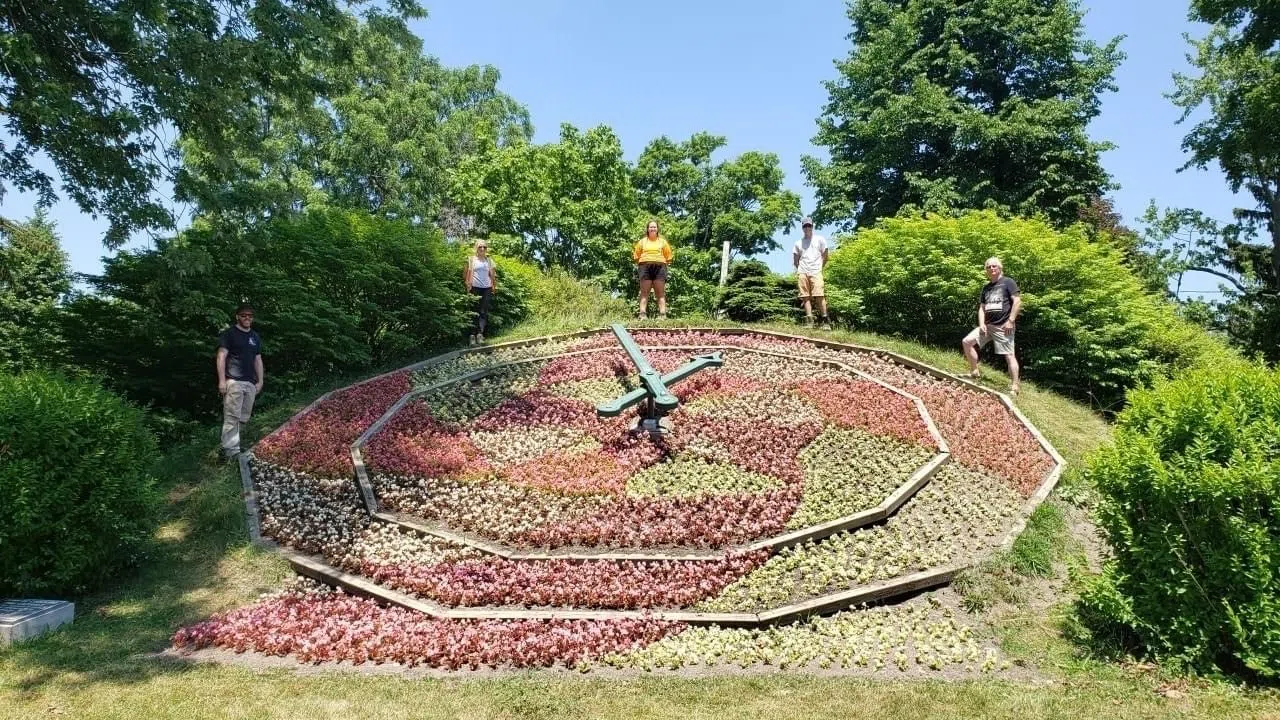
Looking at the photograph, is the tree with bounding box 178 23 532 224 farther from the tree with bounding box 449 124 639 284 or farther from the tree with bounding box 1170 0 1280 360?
the tree with bounding box 1170 0 1280 360

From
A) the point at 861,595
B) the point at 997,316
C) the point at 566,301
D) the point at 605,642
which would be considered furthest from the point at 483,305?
the point at 861,595

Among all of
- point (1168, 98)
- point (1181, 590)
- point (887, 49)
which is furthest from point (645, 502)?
point (1168, 98)

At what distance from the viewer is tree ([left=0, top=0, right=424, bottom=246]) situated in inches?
382

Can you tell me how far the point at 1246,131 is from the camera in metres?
18.5

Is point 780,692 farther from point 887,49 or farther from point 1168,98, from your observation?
point 1168,98

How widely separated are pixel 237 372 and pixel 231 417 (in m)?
0.59

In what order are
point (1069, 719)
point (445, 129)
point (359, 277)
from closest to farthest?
point (1069, 719) < point (359, 277) < point (445, 129)

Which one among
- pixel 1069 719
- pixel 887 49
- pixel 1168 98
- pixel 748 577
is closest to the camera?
pixel 1069 719

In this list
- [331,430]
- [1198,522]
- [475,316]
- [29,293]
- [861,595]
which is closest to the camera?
[1198,522]

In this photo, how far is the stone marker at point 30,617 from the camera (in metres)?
5.83

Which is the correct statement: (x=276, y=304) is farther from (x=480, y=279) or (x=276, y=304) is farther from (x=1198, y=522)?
(x=1198, y=522)

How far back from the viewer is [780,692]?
4.92 meters

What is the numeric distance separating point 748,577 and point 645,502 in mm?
1547

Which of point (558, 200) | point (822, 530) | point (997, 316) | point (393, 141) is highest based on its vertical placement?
point (393, 141)
